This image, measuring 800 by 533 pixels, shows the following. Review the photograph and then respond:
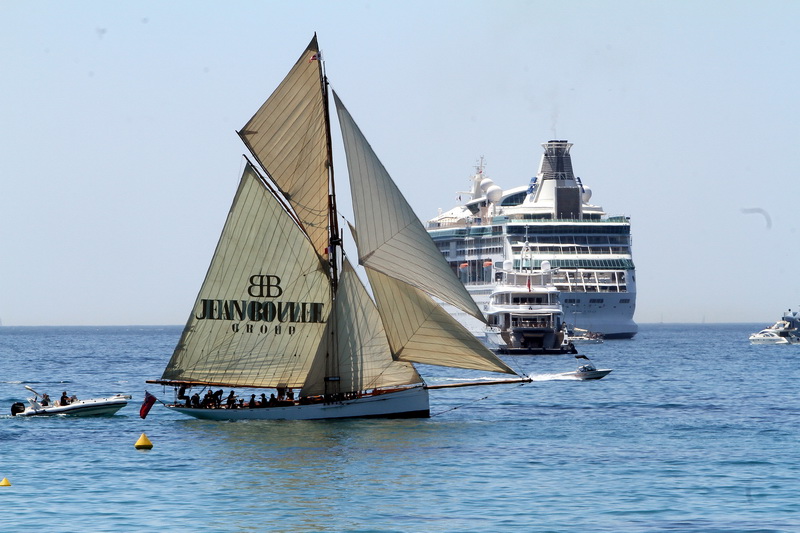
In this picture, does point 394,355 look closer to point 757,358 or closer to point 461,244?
point 757,358

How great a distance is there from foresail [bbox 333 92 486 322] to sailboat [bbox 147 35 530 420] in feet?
0.26

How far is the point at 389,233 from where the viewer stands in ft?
142

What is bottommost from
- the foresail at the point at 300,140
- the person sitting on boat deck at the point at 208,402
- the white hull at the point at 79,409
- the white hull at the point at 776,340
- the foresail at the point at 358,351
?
the white hull at the point at 79,409

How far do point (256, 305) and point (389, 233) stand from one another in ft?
21.9

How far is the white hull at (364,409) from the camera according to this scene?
45.4 meters

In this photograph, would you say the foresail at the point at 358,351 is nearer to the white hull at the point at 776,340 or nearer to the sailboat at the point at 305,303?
the sailboat at the point at 305,303

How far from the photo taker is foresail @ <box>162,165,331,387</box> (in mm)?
46094

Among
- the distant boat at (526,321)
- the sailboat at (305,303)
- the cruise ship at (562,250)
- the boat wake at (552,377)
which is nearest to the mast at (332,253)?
the sailboat at (305,303)

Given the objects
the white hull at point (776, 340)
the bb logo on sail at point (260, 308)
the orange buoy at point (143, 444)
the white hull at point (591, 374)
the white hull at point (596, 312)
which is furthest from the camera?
the white hull at point (776, 340)

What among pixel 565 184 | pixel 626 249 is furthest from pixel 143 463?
pixel 565 184

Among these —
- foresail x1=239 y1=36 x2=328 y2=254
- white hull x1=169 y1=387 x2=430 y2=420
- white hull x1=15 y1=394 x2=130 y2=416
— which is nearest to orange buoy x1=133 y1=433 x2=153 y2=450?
white hull x1=169 y1=387 x2=430 y2=420

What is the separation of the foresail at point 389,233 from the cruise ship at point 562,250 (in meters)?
87.2

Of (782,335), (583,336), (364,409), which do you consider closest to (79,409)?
(364,409)

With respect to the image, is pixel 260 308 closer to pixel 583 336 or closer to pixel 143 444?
pixel 143 444
